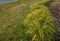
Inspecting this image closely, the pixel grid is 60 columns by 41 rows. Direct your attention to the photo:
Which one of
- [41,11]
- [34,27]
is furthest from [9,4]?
[34,27]

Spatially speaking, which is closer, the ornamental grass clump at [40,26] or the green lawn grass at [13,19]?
the ornamental grass clump at [40,26]

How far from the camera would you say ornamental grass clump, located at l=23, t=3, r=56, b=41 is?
8219 mm

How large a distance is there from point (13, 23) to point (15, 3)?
296 cm

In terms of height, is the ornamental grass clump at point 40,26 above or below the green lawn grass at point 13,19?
above

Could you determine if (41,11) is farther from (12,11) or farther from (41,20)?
(12,11)

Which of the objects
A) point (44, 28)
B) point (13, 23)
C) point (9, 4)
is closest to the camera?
point (44, 28)

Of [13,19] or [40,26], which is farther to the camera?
[13,19]

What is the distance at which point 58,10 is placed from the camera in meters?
11.0

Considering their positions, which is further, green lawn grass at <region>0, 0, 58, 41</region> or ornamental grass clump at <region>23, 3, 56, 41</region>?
green lawn grass at <region>0, 0, 58, 41</region>

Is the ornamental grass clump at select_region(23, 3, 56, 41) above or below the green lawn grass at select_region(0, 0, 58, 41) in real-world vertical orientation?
above

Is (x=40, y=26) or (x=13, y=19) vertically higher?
(x=40, y=26)

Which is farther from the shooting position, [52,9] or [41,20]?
[52,9]

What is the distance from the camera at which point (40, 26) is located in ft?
27.9

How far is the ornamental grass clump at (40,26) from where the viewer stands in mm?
8219
